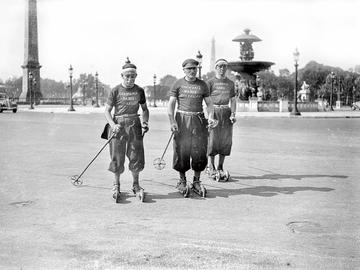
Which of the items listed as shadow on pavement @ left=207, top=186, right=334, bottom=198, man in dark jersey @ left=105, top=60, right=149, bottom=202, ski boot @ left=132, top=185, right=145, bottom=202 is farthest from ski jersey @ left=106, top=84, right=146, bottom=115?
shadow on pavement @ left=207, top=186, right=334, bottom=198

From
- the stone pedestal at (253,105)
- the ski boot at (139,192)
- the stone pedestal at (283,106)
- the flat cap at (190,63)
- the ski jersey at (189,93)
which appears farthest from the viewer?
the stone pedestal at (253,105)

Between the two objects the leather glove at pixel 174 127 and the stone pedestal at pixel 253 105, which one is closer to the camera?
the leather glove at pixel 174 127

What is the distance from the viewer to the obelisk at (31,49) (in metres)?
64.2

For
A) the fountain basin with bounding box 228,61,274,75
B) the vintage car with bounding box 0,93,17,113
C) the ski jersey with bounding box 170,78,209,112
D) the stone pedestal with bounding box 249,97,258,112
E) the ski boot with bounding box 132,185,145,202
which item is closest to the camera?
the ski boot with bounding box 132,185,145,202

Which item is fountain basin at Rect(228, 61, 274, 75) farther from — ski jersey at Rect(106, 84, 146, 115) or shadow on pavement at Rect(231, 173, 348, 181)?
ski jersey at Rect(106, 84, 146, 115)

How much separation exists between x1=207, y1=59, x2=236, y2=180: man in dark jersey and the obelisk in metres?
59.6

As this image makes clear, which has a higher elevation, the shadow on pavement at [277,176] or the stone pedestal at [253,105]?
the stone pedestal at [253,105]

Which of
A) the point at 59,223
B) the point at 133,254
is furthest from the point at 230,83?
the point at 133,254

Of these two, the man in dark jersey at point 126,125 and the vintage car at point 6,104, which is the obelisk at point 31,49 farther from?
the man in dark jersey at point 126,125

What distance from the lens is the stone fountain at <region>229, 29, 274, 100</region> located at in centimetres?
4803

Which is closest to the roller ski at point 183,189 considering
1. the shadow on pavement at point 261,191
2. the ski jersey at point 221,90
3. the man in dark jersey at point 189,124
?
the man in dark jersey at point 189,124

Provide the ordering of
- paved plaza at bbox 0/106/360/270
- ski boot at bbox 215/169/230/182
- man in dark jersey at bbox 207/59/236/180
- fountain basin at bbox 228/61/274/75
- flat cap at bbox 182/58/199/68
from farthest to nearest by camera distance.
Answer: fountain basin at bbox 228/61/274/75
man in dark jersey at bbox 207/59/236/180
ski boot at bbox 215/169/230/182
flat cap at bbox 182/58/199/68
paved plaza at bbox 0/106/360/270

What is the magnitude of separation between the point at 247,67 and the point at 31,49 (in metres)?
34.1

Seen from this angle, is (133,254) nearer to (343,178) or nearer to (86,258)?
(86,258)
